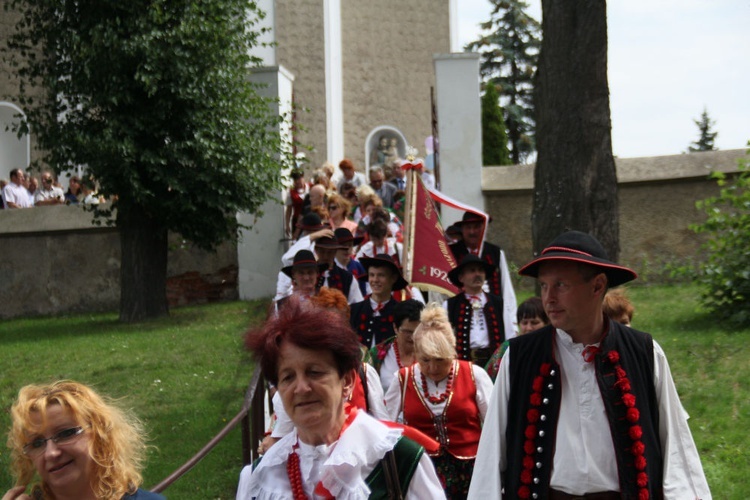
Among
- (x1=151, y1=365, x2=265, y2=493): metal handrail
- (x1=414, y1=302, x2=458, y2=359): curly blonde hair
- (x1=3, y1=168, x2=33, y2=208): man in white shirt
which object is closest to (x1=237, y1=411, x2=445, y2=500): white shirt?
(x1=414, y1=302, x2=458, y2=359): curly blonde hair

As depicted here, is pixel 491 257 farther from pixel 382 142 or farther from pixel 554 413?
pixel 382 142

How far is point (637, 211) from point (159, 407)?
889 centimetres

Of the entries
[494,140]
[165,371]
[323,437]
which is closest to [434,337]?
[323,437]

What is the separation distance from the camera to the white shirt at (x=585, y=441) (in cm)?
382

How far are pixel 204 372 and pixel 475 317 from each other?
13.6 ft

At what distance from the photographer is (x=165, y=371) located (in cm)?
1141

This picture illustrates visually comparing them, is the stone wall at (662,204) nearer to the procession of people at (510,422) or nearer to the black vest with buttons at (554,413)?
the procession of people at (510,422)

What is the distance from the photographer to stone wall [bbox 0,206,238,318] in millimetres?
17516

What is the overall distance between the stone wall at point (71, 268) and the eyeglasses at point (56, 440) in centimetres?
1407

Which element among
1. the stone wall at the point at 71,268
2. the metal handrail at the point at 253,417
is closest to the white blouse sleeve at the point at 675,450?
the metal handrail at the point at 253,417

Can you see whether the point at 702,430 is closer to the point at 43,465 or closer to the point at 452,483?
the point at 452,483

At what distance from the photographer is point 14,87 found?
88.4 feet

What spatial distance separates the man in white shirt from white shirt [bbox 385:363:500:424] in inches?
605

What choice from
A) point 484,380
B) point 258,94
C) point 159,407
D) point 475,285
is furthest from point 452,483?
point 258,94
